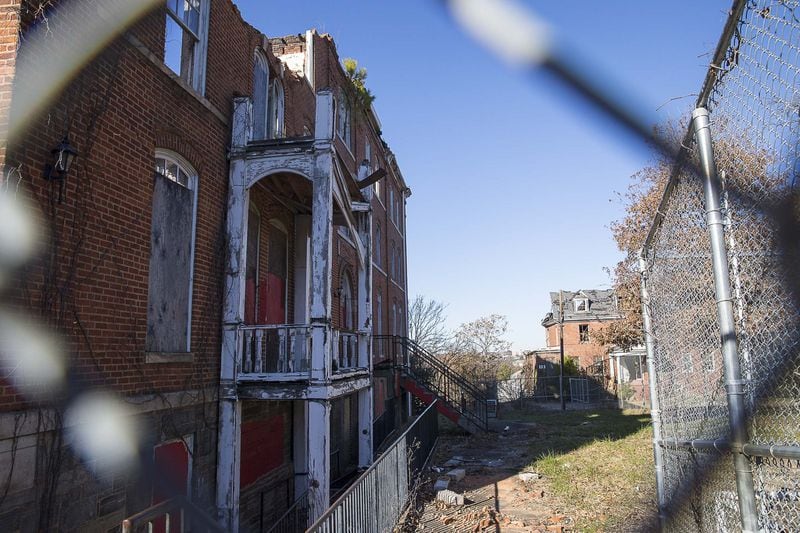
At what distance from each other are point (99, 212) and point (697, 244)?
535 centimetres

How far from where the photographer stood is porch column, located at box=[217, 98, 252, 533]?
7.54m

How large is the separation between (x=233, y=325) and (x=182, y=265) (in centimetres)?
116

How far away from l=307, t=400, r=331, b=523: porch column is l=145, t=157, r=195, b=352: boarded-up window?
73.9 inches

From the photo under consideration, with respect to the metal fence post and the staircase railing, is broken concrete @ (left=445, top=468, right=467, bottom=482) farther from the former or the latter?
the metal fence post

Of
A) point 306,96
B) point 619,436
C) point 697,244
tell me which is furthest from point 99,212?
point 619,436

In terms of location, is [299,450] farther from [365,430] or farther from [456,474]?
[456,474]

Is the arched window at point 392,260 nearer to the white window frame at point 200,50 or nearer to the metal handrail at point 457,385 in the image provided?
the metal handrail at point 457,385

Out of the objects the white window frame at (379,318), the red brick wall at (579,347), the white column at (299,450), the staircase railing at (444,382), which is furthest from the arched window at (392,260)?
the red brick wall at (579,347)

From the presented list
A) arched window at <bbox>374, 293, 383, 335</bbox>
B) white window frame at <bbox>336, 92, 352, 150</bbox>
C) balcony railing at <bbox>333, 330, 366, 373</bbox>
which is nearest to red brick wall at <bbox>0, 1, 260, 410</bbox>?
balcony railing at <bbox>333, 330, 366, 373</bbox>

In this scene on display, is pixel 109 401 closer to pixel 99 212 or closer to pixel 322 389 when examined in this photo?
pixel 99 212

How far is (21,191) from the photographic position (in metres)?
4.80

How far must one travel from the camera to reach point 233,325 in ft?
26.4

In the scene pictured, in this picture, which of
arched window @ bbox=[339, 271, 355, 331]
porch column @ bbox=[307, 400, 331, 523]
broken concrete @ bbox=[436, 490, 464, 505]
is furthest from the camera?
arched window @ bbox=[339, 271, 355, 331]

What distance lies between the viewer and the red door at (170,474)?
6512 millimetres
